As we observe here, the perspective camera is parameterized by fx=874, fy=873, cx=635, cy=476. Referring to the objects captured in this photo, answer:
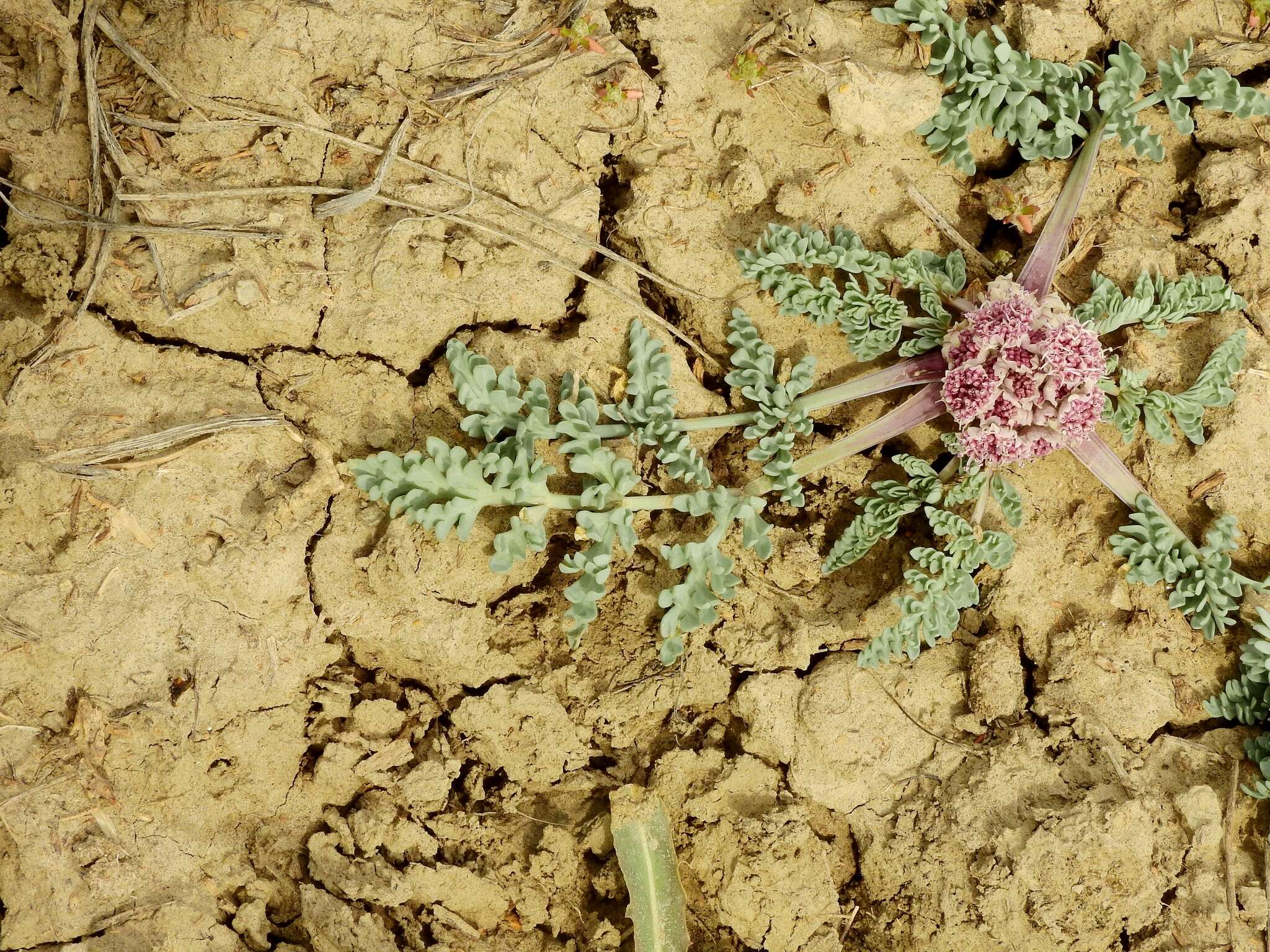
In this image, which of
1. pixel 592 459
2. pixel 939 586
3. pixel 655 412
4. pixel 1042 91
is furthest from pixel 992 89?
pixel 592 459

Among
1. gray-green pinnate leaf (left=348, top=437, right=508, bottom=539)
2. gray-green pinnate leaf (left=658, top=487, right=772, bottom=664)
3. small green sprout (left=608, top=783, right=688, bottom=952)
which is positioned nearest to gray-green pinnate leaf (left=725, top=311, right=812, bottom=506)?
gray-green pinnate leaf (left=658, top=487, right=772, bottom=664)

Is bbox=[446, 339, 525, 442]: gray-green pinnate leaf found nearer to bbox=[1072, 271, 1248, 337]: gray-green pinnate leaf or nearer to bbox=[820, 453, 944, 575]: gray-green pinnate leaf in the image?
bbox=[820, 453, 944, 575]: gray-green pinnate leaf

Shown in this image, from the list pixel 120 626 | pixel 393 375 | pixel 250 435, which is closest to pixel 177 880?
pixel 120 626

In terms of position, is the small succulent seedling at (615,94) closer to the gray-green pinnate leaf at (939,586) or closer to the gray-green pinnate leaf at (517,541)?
the gray-green pinnate leaf at (517,541)

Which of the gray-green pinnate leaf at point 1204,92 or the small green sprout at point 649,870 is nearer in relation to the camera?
the small green sprout at point 649,870

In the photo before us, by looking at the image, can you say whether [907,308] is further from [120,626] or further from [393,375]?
[120,626]

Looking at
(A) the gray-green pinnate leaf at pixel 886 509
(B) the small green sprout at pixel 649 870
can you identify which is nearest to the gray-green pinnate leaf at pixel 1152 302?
(A) the gray-green pinnate leaf at pixel 886 509
